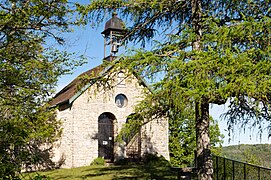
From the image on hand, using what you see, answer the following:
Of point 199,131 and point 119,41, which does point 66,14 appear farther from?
point 199,131

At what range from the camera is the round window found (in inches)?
852

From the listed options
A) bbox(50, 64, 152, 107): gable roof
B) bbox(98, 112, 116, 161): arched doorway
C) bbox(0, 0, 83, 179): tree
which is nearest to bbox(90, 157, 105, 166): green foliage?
bbox(98, 112, 116, 161): arched doorway

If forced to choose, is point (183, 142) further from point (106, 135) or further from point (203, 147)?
point (203, 147)

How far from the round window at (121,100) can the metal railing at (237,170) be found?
10.2m

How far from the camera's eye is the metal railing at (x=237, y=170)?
8988mm

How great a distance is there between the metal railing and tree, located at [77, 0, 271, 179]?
67.5 inches

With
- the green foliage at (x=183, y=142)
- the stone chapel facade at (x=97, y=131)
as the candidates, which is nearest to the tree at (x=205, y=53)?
the stone chapel facade at (x=97, y=131)

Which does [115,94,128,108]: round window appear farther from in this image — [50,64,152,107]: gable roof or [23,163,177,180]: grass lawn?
[23,163,177,180]: grass lawn

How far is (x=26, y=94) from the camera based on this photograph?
39.0 feet

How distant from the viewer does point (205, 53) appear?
6.57 meters

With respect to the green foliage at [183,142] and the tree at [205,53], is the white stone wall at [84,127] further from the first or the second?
the tree at [205,53]

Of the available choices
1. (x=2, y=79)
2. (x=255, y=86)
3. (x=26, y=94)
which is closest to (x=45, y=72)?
(x=26, y=94)

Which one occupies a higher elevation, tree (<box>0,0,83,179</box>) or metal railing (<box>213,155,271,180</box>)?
tree (<box>0,0,83,179</box>)

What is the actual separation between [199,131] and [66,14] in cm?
522
